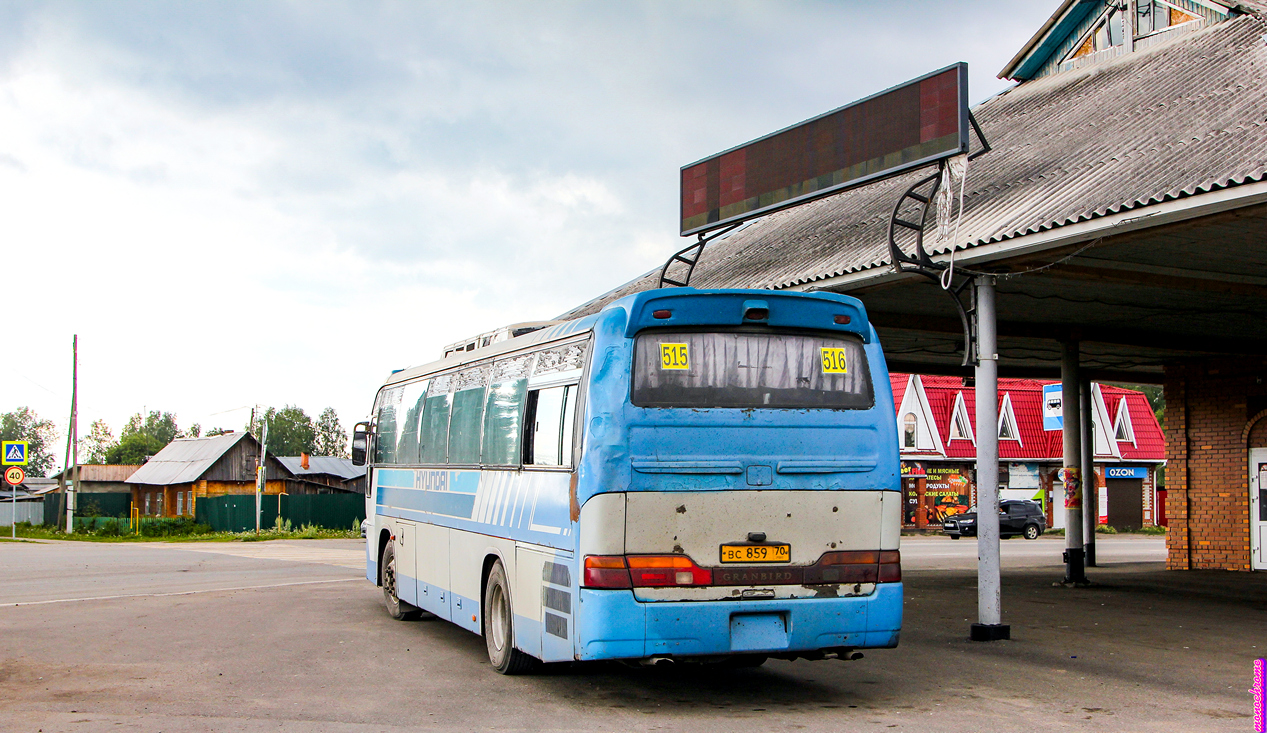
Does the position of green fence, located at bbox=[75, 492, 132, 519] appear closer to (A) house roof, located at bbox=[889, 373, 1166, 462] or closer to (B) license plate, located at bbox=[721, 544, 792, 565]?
(A) house roof, located at bbox=[889, 373, 1166, 462]

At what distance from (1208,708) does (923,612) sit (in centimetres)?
656

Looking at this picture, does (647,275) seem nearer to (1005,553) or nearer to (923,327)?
(923,327)

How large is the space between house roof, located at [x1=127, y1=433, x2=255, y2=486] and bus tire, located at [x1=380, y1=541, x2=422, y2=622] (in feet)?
178

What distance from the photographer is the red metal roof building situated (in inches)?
1891

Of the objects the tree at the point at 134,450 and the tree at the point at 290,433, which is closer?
the tree at the point at 134,450

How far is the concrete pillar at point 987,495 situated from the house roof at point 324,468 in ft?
204

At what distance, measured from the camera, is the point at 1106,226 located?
35.0ft

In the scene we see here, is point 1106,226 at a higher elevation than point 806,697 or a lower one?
higher

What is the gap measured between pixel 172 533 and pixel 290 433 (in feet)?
365

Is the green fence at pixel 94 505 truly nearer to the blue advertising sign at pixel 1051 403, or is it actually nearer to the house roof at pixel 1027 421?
the house roof at pixel 1027 421

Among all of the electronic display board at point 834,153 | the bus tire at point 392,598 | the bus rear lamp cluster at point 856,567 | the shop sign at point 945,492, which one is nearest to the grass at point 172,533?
the shop sign at point 945,492

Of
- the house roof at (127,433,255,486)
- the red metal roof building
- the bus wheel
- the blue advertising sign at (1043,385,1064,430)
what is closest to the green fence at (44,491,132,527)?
the house roof at (127,433,255,486)

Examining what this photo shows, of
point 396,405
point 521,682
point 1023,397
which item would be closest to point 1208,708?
point 521,682

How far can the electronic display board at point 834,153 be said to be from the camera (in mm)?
12617
